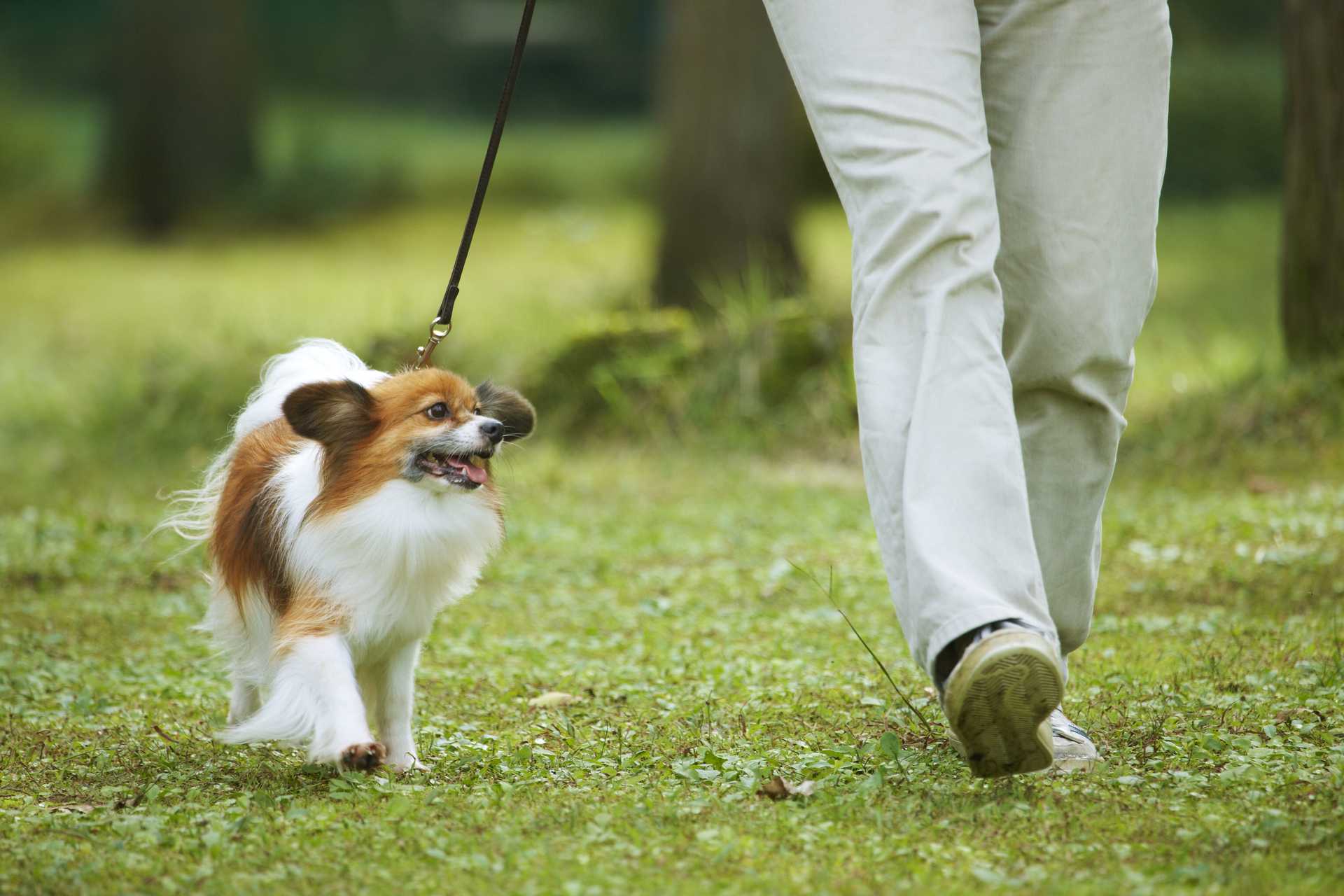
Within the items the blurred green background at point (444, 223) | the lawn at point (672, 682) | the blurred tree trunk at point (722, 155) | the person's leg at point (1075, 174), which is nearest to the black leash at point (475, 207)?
the lawn at point (672, 682)

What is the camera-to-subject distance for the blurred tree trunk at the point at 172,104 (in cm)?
1584

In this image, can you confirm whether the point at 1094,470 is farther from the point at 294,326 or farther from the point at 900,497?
the point at 294,326

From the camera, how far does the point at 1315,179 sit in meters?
7.18

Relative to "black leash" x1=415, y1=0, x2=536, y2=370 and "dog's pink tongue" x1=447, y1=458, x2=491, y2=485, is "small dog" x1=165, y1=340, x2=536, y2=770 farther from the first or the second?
"black leash" x1=415, y1=0, x2=536, y2=370

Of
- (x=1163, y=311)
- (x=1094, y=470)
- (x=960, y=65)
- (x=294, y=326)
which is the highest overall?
Result: (x=960, y=65)

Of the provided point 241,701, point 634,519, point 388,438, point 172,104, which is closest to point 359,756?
point 388,438

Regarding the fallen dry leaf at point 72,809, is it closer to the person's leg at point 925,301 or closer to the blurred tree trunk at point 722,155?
the person's leg at point 925,301

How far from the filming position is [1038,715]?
264cm

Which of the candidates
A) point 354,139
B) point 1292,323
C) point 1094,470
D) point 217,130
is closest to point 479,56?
point 354,139

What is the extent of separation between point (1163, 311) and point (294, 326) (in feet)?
20.9

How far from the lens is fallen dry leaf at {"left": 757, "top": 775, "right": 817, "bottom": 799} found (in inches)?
114

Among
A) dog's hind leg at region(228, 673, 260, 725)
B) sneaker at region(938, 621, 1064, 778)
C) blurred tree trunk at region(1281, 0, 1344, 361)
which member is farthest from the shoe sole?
blurred tree trunk at region(1281, 0, 1344, 361)

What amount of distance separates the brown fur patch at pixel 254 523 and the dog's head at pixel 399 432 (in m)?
0.24

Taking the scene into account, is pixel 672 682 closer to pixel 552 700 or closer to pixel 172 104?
pixel 552 700
